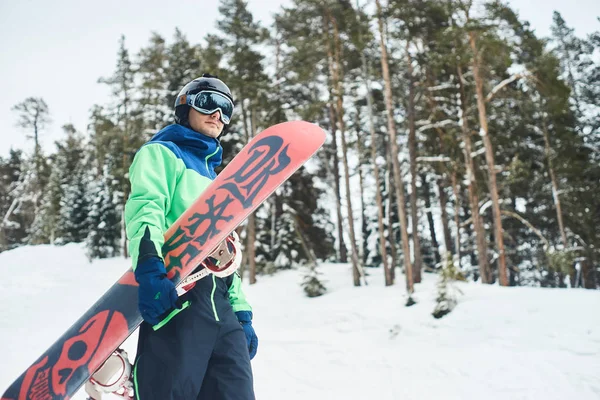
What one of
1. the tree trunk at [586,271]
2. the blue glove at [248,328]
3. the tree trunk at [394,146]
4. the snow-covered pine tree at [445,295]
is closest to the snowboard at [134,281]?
the blue glove at [248,328]

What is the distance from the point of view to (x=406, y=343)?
7.45 meters

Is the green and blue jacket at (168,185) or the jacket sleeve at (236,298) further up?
the green and blue jacket at (168,185)

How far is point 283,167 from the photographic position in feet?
6.19

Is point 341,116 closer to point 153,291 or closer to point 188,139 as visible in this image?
point 188,139

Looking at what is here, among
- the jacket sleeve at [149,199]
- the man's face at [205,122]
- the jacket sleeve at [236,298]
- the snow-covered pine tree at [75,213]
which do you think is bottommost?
the jacket sleeve at [236,298]

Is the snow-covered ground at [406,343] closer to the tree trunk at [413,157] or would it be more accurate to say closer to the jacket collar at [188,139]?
the tree trunk at [413,157]

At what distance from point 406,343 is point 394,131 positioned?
7.10 m

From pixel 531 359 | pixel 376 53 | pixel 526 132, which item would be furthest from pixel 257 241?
pixel 531 359

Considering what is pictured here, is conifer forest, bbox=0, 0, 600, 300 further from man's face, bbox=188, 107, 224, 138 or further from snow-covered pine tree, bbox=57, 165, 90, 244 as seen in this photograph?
man's face, bbox=188, 107, 224, 138

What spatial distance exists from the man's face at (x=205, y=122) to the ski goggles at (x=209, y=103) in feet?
0.06

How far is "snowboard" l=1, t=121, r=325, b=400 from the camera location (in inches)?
64.8

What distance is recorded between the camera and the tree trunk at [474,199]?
1274 cm

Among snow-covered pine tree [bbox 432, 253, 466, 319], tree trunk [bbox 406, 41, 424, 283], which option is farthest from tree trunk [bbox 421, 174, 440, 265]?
snow-covered pine tree [bbox 432, 253, 466, 319]

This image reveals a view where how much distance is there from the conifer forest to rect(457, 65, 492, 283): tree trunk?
5cm
